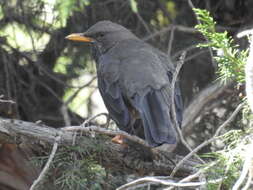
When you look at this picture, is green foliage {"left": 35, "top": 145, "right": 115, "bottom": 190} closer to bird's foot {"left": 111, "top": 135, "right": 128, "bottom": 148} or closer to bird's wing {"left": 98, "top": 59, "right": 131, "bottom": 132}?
bird's foot {"left": 111, "top": 135, "right": 128, "bottom": 148}

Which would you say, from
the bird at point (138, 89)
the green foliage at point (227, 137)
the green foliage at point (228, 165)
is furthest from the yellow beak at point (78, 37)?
the green foliage at point (228, 165)

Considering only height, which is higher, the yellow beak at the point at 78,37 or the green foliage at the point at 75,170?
the yellow beak at the point at 78,37

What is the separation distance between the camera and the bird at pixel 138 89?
16.5 ft

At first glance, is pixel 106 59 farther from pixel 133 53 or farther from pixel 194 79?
pixel 194 79

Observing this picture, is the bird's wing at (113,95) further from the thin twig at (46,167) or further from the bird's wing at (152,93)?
the thin twig at (46,167)

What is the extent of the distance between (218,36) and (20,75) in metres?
4.04

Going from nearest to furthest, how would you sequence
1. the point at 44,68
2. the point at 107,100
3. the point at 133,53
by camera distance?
the point at 107,100, the point at 133,53, the point at 44,68

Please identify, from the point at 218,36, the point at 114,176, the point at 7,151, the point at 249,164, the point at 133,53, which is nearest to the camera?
the point at 249,164

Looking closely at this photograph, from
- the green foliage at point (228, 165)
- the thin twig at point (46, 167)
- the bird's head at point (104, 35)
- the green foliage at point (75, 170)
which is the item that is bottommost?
the green foliage at point (75, 170)

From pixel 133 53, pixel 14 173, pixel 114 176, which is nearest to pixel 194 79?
pixel 133 53

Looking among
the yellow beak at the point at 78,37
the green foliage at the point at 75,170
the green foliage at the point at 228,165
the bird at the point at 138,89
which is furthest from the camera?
the yellow beak at the point at 78,37

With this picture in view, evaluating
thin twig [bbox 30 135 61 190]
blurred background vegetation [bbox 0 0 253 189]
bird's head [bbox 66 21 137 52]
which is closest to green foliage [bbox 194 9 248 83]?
thin twig [bbox 30 135 61 190]

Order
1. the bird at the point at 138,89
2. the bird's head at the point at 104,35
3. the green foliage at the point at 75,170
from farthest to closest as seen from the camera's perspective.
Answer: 1. the bird's head at the point at 104,35
2. the bird at the point at 138,89
3. the green foliage at the point at 75,170

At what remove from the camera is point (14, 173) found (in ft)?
16.1
